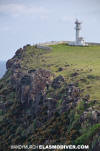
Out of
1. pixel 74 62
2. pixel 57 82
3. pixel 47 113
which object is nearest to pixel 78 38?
pixel 74 62

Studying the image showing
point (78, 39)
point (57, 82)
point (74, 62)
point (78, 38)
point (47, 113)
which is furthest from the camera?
point (78, 38)

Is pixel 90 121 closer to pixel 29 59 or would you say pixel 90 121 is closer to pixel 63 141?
pixel 63 141

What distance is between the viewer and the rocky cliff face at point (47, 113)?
197 feet

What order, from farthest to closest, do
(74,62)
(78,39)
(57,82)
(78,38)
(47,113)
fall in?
1. (78,38)
2. (78,39)
3. (74,62)
4. (57,82)
5. (47,113)

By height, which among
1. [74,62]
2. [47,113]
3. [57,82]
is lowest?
[47,113]

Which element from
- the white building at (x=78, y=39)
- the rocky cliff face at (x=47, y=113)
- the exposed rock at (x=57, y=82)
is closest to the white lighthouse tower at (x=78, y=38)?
the white building at (x=78, y=39)

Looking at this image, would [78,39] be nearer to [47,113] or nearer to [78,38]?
[78,38]

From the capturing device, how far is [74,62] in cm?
10519

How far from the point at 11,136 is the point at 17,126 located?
4.03 m

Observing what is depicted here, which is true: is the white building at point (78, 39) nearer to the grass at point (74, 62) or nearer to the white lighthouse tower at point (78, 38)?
the white lighthouse tower at point (78, 38)

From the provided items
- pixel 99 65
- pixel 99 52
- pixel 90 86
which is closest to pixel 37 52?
pixel 99 52

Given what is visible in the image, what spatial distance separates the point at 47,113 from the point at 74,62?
30842 mm

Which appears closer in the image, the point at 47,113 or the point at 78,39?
the point at 47,113

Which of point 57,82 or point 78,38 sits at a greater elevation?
point 78,38
